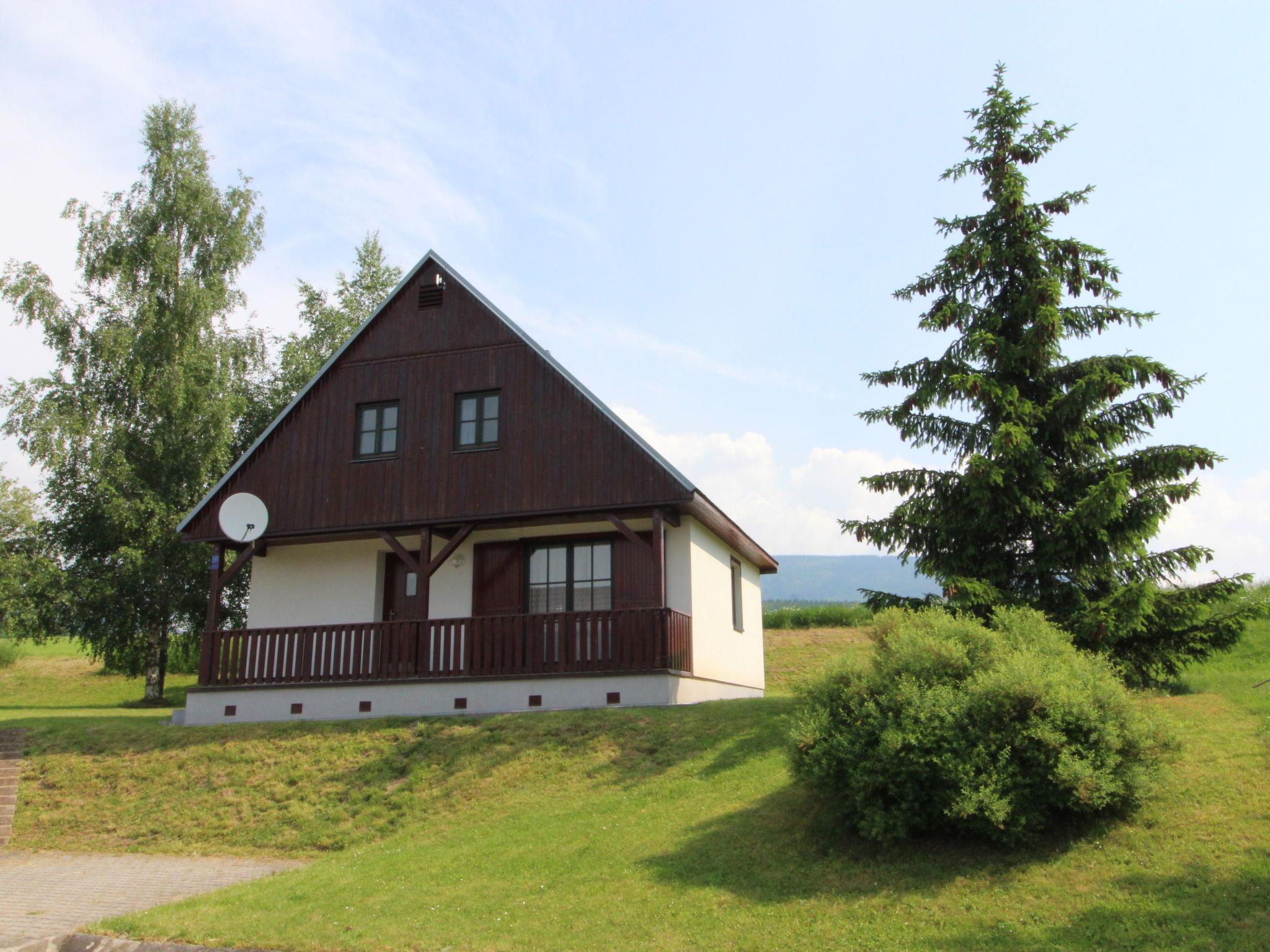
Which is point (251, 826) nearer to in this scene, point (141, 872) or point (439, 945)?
point (141, 872)

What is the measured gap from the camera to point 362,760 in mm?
15000

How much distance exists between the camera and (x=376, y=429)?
1939cm

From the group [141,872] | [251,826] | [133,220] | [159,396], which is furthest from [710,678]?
[133,220]

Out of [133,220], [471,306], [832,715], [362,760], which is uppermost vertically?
[133,220]

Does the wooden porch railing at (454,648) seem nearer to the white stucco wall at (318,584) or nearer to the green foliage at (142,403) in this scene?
the white stucco wall at (318,584)

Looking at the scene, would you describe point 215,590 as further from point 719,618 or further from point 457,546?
point 719,618

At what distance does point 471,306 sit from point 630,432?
14.6 ft

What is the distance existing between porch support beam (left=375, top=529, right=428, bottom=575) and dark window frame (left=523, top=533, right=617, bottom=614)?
1950 mm

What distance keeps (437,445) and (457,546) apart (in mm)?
2044

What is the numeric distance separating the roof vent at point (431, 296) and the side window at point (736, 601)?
26.5 feet

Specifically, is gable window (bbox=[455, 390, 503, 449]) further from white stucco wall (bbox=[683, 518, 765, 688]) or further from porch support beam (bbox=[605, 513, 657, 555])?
white stucco wall (bbox=[683, 518, 765, 688])

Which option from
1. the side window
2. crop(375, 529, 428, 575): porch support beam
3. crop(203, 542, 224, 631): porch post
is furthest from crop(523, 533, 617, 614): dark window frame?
crop(203, 542, 224, 631): porch post

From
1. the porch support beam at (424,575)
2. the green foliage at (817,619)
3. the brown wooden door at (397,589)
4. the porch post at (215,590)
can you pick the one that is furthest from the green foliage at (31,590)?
the green foliage at (817,619)

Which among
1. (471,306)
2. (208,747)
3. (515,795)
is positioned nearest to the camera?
(515,795)
